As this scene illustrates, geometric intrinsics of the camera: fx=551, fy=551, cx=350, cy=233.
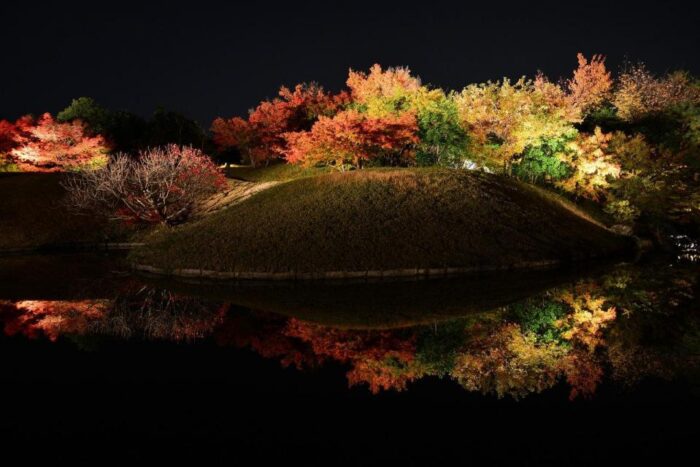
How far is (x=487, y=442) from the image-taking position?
9562 millimetres

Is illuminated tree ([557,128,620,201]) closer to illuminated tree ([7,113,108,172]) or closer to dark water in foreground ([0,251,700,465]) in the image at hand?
dark water in foreground ([0,251,700,465])

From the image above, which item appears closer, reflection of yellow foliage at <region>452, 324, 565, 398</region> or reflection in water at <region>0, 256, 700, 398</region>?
reflection of yellow foliage at <region>452, 324, 565, 398</region>

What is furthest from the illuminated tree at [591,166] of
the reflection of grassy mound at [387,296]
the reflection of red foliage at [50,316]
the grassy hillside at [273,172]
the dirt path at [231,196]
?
the reflection of red foliage at [50,316]

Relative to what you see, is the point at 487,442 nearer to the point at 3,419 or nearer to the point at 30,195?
the point at 3,419

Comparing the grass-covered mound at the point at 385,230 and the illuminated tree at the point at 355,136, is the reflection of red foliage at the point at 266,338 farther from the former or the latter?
the illuminated tree at the point at 355,136

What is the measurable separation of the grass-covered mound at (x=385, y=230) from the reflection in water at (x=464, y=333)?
5.59 meters

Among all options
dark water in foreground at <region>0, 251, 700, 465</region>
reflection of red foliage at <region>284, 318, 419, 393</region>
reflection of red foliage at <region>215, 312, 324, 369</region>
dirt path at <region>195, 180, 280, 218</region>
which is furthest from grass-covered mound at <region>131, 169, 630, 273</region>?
dirt path at <region>195, 180, 280, 218</region>

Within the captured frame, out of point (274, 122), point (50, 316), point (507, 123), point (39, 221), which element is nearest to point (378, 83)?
point (274, 122)

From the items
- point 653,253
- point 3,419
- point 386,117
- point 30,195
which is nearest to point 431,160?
point 386,117

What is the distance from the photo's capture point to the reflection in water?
43.3 feet

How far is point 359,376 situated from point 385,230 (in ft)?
60.1

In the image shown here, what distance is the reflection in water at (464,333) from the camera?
13.2 m

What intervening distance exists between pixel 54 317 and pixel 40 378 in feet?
25.8

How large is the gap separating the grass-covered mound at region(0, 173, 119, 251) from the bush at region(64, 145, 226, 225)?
2671 millimetres
